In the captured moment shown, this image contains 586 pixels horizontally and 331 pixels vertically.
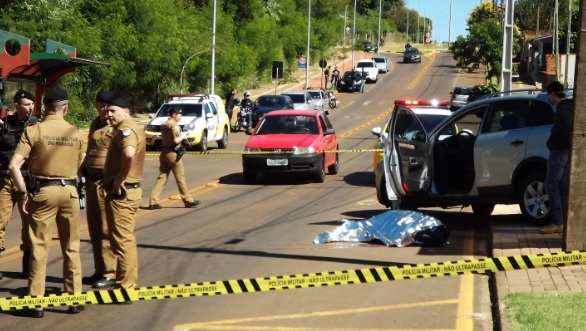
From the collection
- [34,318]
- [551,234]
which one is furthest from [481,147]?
Result: [34,318]

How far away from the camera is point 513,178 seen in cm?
1405

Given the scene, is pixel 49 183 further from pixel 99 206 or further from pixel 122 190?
pixel 99 206

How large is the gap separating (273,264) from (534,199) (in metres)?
4.09

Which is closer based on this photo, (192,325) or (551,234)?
(192,325)

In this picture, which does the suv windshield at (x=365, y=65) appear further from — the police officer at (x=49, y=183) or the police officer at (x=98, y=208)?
the police officer at (x=49, y=183)

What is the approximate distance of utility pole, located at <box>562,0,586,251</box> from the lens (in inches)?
435

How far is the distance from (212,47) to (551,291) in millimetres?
40916

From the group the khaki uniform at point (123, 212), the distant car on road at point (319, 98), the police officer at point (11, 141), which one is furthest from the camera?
the distant car on road at point (319, 98)

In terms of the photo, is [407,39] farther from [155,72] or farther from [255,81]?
[155,72]

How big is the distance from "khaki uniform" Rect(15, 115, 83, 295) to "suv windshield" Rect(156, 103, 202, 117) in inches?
933

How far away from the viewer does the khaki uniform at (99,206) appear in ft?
33.3

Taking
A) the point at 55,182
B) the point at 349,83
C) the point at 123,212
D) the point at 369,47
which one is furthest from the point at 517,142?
the point at 369,47

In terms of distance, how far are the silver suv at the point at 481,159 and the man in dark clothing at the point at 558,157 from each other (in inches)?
34.1

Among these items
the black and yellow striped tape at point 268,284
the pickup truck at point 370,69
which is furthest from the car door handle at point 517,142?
the pickup truck at point 370,69
